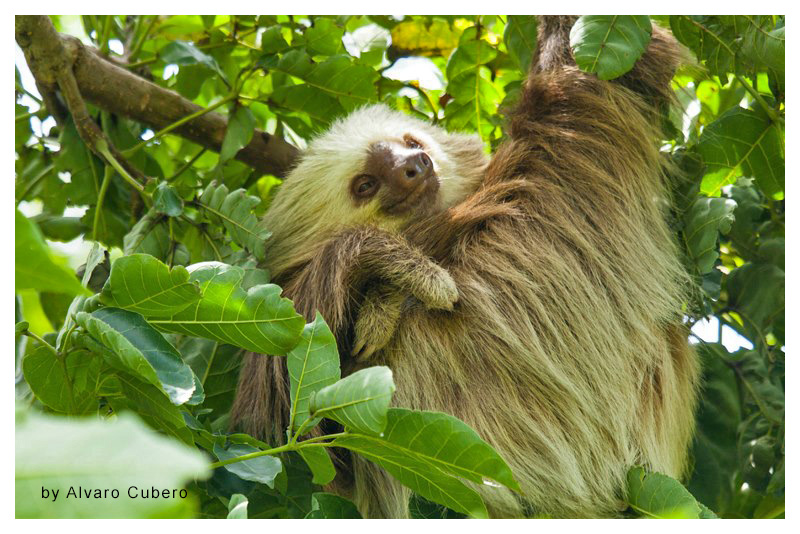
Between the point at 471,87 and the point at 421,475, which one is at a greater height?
the point at 471,87

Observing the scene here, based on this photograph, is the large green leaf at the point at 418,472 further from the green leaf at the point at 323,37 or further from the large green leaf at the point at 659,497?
the green leaf at the point at 323,37

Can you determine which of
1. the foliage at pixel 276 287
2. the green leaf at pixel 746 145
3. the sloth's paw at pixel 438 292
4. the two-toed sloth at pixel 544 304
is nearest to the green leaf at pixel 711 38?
the foliage at pixel 276 287

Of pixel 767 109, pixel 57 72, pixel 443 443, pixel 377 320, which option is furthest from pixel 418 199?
→ pixel 443 443

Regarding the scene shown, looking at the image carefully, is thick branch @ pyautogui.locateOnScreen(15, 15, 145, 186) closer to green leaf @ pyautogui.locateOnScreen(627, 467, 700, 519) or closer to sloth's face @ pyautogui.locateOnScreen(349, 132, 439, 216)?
sloth's face @ pyautogui.locateOnScreen(349, 132, 439, 216)

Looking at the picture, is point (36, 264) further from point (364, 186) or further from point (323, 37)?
point (364, 186)

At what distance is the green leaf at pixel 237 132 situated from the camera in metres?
3.95

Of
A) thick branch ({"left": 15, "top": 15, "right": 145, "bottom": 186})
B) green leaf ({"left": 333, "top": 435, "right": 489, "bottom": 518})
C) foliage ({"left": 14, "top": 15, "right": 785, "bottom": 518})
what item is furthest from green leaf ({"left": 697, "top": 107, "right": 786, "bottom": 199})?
thick branch ({"left": 15, "top": 15, "right": 145, "bottom": 186})

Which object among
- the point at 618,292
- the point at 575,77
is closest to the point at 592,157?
the point at 575,77

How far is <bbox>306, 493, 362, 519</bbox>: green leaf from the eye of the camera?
2439mm

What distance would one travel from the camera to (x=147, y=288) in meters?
2.23

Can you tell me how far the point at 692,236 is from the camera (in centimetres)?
345

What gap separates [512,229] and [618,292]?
0.50 meters

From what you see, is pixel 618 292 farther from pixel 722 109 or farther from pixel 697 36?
pixel 722 109

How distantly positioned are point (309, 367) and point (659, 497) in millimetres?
1352
